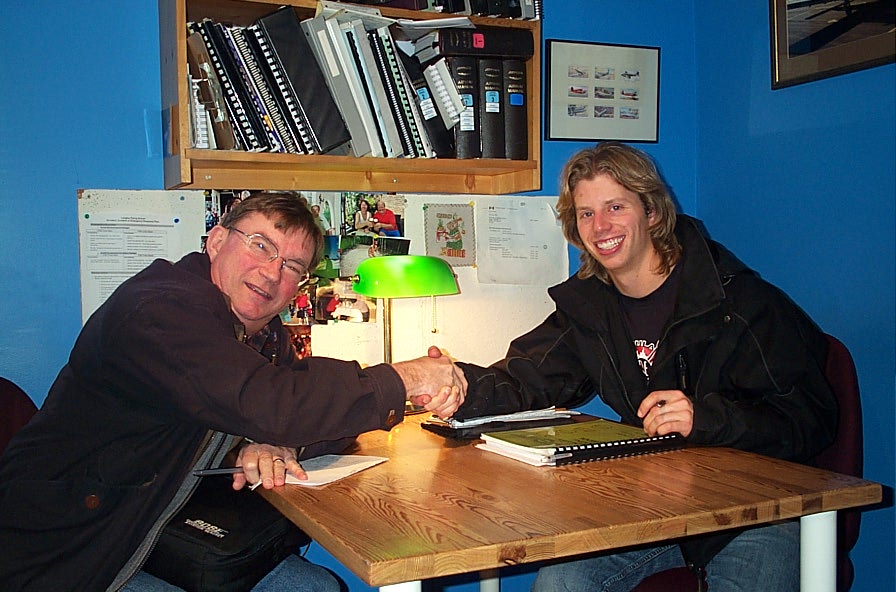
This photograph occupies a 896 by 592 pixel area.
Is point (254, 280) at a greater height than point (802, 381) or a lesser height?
greater

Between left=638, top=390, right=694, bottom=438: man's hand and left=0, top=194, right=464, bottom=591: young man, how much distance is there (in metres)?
0.54

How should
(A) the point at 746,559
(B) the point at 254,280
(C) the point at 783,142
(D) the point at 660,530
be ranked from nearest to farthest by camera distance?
(D) the point at 660,530 < (A) the point at 746,559 < (B) the point at 254,280 < (C) the point at 783,142

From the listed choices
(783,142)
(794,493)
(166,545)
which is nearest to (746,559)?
(794,493)

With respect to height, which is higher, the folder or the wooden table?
the folder

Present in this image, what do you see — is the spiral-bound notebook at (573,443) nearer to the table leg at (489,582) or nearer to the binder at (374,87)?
the table leg at (489,582)

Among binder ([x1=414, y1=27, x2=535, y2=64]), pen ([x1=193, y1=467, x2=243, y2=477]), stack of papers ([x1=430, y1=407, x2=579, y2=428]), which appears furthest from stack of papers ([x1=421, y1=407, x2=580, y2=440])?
binder ([x1=414, y1=27, x2=535, y2=64])

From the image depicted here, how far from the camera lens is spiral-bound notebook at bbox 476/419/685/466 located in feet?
5.56

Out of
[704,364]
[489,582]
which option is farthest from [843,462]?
[489,582]

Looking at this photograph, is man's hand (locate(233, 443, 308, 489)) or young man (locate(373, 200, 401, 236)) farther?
young man (locate(373, 200, 401, 236))

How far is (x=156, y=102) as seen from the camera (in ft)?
7.72

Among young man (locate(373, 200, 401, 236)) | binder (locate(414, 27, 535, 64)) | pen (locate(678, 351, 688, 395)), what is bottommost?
pen (locate(678, 351, 688, 395))

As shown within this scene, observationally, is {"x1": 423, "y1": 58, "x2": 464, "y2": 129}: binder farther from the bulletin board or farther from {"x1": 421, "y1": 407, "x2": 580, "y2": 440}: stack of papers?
{"x1": 421, "y1": 407, "x2": 580, "y2": 440}: stack of papers

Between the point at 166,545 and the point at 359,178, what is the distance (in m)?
1.29

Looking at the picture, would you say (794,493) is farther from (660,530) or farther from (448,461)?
(448,461)
